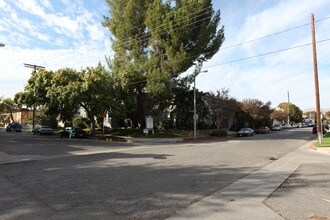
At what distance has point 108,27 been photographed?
41031 millimetres

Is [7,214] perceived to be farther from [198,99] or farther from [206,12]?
[198,99]

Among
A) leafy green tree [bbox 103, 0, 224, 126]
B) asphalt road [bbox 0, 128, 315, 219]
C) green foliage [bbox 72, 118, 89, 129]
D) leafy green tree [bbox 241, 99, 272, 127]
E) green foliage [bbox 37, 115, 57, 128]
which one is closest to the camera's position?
asphalt road [bbox 0, 128, 315, 219]

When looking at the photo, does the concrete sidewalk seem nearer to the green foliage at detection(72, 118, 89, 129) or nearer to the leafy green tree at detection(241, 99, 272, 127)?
the green foliage at detection(72, 118, 89, 129)

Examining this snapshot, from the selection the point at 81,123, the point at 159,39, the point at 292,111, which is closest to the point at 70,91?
the point at 159,39

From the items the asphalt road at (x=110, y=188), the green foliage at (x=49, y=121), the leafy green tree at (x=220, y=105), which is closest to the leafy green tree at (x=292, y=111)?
the leafy green tree at (x=220, y=105)

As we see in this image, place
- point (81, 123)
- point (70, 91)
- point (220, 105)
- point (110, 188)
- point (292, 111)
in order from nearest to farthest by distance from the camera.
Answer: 1. point (110, 188)
2. point (70, 91)
3. point (220, 105)
4. point (81, 123)
5. point (292, 111)

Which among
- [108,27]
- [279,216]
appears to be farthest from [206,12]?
[279,216]

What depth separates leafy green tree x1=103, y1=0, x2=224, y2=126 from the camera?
33.8m

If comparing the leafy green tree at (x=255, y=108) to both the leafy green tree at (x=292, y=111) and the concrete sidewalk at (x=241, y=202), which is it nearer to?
the concrete sidewalk at (x=241, y=202)

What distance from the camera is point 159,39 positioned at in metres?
35.3

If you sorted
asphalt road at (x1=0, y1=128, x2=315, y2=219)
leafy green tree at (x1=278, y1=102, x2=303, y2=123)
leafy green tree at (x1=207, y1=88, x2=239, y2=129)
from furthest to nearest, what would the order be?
leafy green tree at (x1=278, y1=102, x2=303, y2=123) → leafy green tree at (x1=207, y1=88, x2=239, y2=129) → asphalt road at (x1=0, y1=128, x2=315, y2=219)

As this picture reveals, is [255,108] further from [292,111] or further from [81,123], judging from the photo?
[292,111]

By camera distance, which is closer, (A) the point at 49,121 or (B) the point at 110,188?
(B) the point at 110,188

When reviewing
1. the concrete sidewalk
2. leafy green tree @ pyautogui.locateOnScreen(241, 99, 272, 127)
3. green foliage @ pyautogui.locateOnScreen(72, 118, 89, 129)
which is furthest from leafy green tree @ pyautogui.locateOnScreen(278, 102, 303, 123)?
the concrete sidewalk
